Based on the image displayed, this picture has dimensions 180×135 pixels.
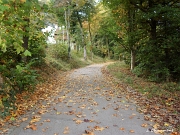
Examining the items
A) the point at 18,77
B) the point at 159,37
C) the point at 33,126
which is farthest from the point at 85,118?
the point at 159,37

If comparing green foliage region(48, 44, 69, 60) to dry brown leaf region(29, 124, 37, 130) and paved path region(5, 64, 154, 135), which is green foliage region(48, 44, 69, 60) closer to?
paved path region(5, 64, 154, 135)

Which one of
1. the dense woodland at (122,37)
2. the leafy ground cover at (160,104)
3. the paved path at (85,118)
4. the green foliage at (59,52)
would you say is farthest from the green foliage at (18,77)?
the green foliage at (59,52)

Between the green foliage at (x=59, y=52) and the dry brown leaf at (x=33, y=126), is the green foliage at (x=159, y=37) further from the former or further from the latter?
the green foliage at (x=59, y=52)

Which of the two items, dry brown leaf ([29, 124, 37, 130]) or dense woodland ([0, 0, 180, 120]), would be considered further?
dense woodland ([0, 0, 180, 120])

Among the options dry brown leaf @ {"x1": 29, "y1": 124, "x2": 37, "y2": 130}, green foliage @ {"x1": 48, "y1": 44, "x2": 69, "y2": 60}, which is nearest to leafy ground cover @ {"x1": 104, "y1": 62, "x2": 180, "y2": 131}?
dry brown leaf @ {"x1": 29, "y1": 124, "x2": 37, "y2": 130}

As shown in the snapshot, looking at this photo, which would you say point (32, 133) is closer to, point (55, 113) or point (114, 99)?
point (55, 113)

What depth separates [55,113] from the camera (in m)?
5.61

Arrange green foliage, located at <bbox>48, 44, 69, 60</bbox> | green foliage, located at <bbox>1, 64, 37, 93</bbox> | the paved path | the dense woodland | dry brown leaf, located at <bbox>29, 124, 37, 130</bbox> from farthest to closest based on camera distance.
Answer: green foliage, located at <bbox>48, 44, 69, 60</bbox> → green foliage, located at <bbox>1, 64, 37, 93</bbox> → the dense woodland → dry brown leaf, located at <bbox>29, 124, 37, 130</bbox> → the paved path

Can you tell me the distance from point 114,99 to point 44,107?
2815 millimetres

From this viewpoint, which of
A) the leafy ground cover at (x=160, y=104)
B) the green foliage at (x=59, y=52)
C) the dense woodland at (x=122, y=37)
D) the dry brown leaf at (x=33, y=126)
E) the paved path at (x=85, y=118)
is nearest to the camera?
the paved path at (x=85, y=118)

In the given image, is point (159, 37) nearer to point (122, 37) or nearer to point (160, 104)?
point (122, 37)

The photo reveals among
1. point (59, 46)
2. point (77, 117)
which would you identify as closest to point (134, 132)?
point (77, 117)

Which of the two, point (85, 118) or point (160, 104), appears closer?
point (85, 118)

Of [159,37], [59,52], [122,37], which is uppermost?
[122,37]
